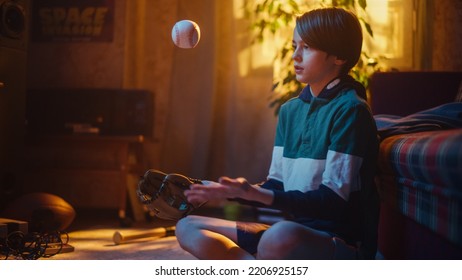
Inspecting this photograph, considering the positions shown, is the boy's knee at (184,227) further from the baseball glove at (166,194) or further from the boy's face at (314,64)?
the boy's face at (314,64)

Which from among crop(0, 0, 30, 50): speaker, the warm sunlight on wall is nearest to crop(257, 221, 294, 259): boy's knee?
crop(0, 0, 30, 50): speaker

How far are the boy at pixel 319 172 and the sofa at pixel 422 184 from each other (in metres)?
0.11

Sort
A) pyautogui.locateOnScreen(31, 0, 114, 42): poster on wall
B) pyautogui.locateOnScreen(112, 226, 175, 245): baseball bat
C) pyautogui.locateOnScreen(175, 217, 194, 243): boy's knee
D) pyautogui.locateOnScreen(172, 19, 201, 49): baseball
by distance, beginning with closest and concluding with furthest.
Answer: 1. pyautogui.locateOnScreen(175, 217, 194, 243): boy's knee
2. pyautogui.locateOnScreen(172, 19, 201, 49): baseball
3. pyautogui.locateOnScreen(112, 226, 175, 245): baseball bat
4. pyautogui.locateOnScreen(31, 0, 114, 42): poster on wall

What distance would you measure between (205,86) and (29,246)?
184 centimetres

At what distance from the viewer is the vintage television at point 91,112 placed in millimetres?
3156

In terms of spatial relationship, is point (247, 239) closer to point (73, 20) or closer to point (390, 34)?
point (390, 34)

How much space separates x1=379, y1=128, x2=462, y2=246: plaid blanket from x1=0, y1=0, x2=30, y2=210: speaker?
1802 millimetres

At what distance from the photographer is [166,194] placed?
126cm

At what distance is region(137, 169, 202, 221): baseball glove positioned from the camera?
1253mm

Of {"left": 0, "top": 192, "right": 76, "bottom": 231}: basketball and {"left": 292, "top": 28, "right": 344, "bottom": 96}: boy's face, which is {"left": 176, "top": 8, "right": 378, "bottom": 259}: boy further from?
{"left": 0, "top": 192, "right": 76, "bottom": 231}: basketball

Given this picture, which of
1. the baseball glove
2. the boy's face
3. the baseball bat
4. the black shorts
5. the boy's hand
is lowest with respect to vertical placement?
the baseball bat

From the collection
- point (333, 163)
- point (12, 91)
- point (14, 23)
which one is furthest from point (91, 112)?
point (333, 163)

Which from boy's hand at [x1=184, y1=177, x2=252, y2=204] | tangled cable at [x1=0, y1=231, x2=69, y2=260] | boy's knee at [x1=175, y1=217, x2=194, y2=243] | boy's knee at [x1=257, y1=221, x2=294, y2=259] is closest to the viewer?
boy's hand at [x1=184, y1=177, x2=252, y2=204]
